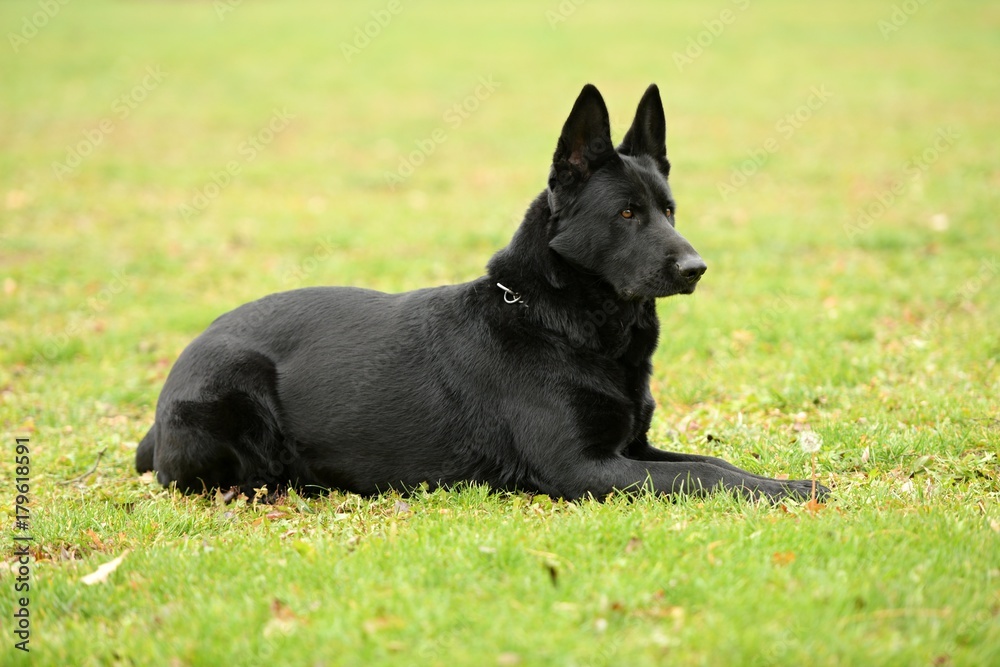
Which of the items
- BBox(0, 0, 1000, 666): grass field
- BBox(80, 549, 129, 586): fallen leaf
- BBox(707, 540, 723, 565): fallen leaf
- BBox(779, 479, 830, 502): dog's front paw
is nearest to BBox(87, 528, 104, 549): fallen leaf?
BBox(0, 0, 1000, 666): grass field

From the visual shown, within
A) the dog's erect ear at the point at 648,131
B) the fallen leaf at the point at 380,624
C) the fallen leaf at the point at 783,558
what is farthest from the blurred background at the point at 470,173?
the fallen leaf at the point at 380,624

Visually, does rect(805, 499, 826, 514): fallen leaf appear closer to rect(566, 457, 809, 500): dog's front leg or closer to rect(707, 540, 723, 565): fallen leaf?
rect(566, 457, 809, 500): dog's front leg

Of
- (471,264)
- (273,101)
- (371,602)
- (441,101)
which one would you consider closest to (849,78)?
(441,101)

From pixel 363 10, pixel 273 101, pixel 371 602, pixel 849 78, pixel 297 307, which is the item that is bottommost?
pixel 371 602

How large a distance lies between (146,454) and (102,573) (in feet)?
6.12

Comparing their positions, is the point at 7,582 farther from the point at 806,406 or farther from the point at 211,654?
the point at 806,406

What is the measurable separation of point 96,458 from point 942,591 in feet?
17.6

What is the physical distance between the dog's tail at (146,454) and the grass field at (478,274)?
143 mm

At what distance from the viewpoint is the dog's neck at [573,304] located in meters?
4.94

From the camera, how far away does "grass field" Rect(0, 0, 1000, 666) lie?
3.38 meters

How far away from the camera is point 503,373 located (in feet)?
16.3

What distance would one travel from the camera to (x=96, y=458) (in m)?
6.20

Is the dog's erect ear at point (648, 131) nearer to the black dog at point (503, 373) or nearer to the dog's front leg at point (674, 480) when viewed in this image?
the black dog at point (503, 373)

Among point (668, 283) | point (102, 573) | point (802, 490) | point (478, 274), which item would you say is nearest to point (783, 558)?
point (802, 490)
